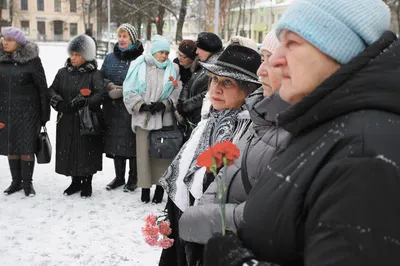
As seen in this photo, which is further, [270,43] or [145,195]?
[145,195]

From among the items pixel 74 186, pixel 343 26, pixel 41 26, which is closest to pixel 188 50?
pixel 74 186

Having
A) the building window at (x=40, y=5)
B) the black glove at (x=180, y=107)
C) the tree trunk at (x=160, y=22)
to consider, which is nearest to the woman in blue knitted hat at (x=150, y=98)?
the black glove at (x=180, y=107)

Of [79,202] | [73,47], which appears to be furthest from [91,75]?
[79,202]

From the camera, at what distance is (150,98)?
496 cm

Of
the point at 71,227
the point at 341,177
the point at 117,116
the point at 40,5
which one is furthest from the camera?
the point at 40,5

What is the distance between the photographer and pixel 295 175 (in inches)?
39.7

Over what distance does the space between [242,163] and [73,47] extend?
12.2ft

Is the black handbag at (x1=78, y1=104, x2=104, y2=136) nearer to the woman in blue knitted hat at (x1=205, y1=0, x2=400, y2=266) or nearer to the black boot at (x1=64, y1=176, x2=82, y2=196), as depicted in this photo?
the black boot at (x1=64, y1=176, x2=82, y2=196)

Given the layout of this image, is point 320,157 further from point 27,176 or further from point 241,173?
point 27,176

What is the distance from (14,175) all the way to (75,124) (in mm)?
1076

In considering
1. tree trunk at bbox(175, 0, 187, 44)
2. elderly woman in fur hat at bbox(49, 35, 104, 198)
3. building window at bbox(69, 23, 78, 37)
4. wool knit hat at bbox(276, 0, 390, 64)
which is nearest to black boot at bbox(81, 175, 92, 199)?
elderly woman in fur hat at bbox(49, 35, 104, 198)

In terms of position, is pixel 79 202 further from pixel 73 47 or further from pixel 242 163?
pixel 242 163

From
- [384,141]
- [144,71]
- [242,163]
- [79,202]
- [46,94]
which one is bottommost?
[79,202]

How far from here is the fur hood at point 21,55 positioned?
194 inches
